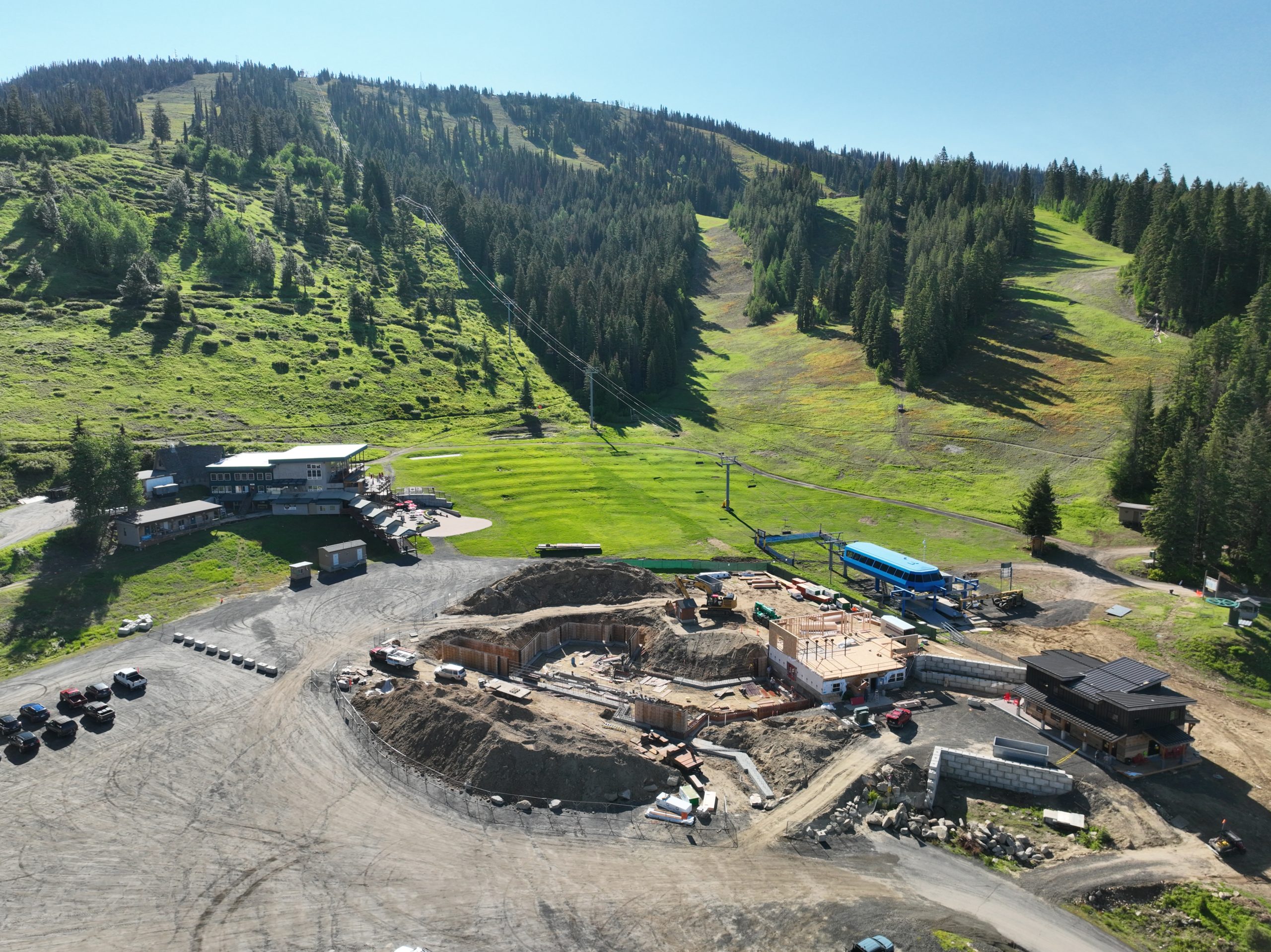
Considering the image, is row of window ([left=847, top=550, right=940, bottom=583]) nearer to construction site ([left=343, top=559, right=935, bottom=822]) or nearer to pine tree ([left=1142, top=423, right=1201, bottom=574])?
construction site ([left=343, top=559, right=935, bottom=822])

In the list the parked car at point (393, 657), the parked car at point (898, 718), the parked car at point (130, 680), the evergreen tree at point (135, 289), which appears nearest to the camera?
the parked car at point (898, 718)

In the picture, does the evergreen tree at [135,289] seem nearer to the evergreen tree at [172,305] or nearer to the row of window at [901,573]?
the evergreen tree at [172,305]

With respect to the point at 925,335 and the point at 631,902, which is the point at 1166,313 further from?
the point at 631,902

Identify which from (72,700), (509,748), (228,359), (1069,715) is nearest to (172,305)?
(228,359)

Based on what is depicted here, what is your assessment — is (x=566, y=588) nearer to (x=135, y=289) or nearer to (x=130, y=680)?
(x=130, y=680)

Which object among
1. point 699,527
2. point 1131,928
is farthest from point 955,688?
point 699,527

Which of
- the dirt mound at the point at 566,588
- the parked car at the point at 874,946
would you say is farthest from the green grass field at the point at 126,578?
the parked car at the point at 874,946
